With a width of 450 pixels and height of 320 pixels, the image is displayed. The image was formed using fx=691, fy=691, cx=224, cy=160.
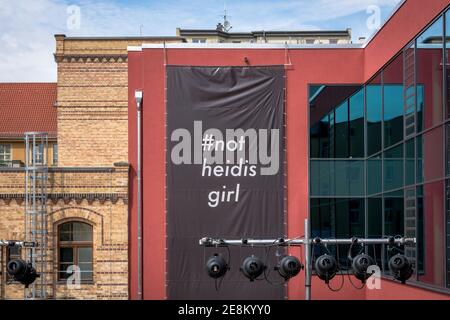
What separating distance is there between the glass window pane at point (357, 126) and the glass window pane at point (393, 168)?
6.52 feet

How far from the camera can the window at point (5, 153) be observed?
50156 mm

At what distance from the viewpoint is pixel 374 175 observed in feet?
65.4

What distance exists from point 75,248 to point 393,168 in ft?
33.1

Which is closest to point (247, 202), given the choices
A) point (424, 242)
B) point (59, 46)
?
A: point (424, 242)

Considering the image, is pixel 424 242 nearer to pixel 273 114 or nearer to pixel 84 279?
pixel 273 114

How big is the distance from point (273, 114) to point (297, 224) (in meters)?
3.46

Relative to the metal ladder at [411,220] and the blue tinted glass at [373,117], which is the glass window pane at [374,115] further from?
the metal ladder at [411,220]

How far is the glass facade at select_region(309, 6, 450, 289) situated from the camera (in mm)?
14469

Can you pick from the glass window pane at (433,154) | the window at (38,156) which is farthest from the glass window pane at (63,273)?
the glass window pane at (433,154)

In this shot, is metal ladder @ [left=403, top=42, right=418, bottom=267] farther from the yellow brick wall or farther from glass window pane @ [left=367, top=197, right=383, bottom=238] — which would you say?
the yellow brick wall

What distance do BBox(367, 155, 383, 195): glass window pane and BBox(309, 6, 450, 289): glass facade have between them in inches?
1.1

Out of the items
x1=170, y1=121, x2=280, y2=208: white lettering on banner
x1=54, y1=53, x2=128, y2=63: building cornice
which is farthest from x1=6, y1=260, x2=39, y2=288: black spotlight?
x1=54, y1=53, x2=128, y2=63: building cornice

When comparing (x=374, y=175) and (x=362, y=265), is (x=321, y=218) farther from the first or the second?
(x=362, y=265)

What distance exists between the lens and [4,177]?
21875mm
